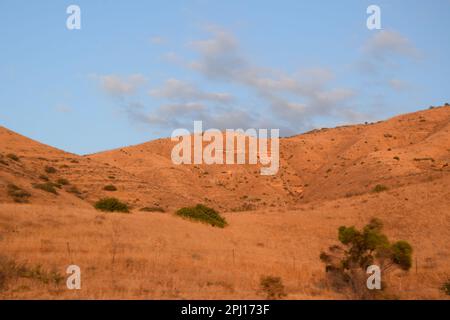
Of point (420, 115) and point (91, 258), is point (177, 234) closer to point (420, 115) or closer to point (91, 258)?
point (91, 258)

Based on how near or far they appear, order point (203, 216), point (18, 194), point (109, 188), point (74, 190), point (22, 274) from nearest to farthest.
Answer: point (22, 274), point (203, 216), point (18, 194), point (74, 190), point (109, 188)

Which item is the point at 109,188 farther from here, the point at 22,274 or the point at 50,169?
the point at 22,274

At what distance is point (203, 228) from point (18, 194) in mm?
13950

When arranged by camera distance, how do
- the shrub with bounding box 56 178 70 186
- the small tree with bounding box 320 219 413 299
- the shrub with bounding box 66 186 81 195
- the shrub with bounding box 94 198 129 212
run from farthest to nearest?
the shrub with bounding box 56 178 70 186, the shrub with bounding box 66 186 81 195, the shrub with bounding box 94 198 129 212, the small tree with bounding box 320 219 413 299

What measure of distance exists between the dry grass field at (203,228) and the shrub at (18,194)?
119mm

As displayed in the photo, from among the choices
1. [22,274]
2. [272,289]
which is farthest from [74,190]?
[272,289]

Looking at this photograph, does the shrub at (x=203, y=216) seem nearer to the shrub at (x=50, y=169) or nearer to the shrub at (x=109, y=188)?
the shrub at (x=109, y=188)

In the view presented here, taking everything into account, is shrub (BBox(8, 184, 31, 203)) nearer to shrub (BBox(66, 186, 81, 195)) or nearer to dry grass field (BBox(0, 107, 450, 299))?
dry grass field (BBox(0, 107, 450, 299))

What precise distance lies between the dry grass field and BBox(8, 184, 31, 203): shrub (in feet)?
0.39

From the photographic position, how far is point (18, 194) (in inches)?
1238

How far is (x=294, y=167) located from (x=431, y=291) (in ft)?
209

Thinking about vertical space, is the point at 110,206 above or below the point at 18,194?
below

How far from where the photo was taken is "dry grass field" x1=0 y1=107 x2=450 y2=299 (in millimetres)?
13492

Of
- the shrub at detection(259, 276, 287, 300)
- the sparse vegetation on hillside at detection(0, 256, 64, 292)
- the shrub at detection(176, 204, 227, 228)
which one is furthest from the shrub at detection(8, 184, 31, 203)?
the shrub at detection(259, 276, 287, 300)
